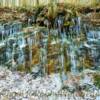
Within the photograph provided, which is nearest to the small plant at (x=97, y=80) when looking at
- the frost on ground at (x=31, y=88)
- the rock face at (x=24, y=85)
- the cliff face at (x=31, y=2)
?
the frost on ground at (x=31, y=88)

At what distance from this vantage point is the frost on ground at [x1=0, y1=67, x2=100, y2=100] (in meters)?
7.68

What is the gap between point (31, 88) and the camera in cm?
792

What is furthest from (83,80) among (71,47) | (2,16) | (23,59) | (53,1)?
(2,16)

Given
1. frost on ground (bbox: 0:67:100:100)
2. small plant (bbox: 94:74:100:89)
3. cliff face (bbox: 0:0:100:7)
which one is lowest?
frost on ground (bbox: 0:67:100:100)

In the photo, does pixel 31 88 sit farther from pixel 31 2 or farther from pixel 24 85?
pixel 31 2

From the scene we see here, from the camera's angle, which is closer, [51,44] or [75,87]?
[75,87]

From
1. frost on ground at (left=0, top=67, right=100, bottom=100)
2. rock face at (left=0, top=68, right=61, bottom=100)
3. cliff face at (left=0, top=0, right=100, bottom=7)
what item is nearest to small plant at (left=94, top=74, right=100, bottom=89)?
frost on ground at (left=0, top=67, right=100, bottom=100)

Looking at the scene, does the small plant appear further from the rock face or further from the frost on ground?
the rock face

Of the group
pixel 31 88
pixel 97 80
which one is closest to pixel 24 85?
pixel 31 88

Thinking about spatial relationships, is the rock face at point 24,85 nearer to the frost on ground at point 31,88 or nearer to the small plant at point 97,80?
the frost on ground at point 31,88

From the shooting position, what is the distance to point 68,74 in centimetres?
809

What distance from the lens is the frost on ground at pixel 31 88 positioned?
303 inches

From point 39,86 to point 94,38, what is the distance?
78.6 inches

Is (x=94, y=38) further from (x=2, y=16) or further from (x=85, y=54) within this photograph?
(x=2, y=16)
